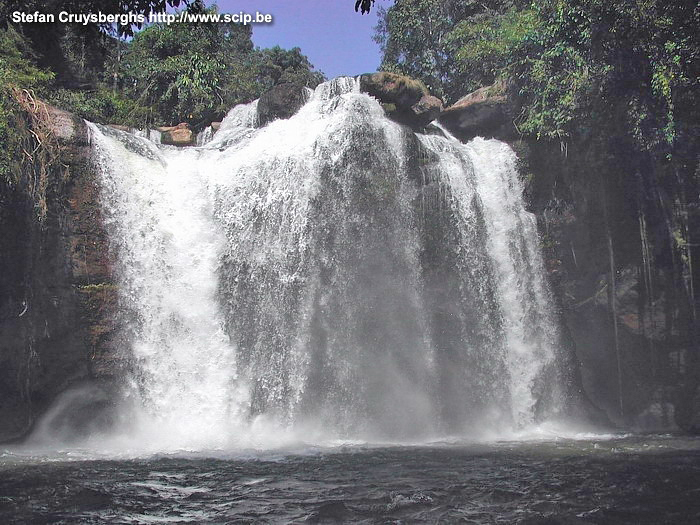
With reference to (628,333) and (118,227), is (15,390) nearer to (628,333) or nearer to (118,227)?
(118,227)

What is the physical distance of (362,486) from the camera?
26.9 ft

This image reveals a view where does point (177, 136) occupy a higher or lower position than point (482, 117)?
lower

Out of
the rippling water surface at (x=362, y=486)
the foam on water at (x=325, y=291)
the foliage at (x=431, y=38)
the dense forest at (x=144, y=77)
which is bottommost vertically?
the rippling water surface at (x=362, y=486)

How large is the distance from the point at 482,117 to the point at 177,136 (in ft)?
28.1

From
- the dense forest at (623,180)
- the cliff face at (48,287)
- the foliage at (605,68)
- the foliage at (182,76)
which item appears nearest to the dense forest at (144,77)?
the foliage at (182,76)

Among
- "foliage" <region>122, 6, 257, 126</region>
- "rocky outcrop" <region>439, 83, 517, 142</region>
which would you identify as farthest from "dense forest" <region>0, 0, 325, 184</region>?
"rocky outcrop" <region>439, 83, 517, 142</region>

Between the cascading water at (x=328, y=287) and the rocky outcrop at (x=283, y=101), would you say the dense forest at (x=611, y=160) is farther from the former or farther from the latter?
the rocky outcrop at (x=283, y=101)

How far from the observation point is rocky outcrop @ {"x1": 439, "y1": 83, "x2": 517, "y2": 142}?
18281mm

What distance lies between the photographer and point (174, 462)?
392 inches

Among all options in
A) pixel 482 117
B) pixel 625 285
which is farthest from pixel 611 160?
pixel 482 117

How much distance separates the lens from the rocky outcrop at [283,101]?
17.7 meters

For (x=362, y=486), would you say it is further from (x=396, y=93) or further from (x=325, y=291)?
(x=396, y=93)

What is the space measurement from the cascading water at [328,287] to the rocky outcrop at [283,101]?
2.06 metres

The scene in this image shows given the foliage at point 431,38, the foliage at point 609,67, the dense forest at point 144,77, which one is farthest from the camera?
the foliage at point 431,38
